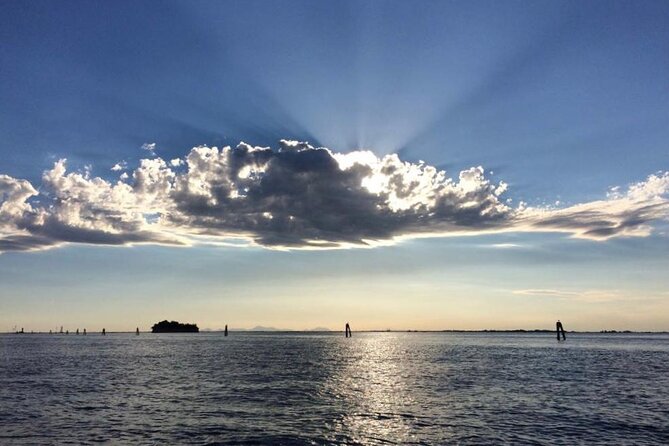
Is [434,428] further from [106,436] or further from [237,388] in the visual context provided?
[237,388]

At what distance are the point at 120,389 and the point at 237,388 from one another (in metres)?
8.90

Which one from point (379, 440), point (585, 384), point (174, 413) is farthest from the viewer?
point (585, 384)

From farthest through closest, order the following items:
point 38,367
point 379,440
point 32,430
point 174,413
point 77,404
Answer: point 38,367
point 77,404
point 174,413
point 32,430
point 379,440

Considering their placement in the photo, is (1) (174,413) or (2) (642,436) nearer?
(2) (642,436)

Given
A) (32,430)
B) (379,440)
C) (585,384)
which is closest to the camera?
(379,440)

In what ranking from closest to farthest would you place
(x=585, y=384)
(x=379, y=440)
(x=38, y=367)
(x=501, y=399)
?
(x=379, y=440) < (x=501, y=399) < (x=585, y=384) < (x=38, y=367)

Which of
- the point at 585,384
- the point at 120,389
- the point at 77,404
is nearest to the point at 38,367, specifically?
the point at 120,389

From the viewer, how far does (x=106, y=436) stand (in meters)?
22.5

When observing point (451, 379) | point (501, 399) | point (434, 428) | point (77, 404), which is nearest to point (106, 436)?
point (77, 404)

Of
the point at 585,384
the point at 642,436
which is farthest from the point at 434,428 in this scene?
the point at 585,384

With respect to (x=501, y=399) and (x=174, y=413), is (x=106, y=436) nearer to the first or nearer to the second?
(x=174, y=413)

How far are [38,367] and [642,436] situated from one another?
61515 millimetres

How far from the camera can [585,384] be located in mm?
42844

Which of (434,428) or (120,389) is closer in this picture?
(434,428)
